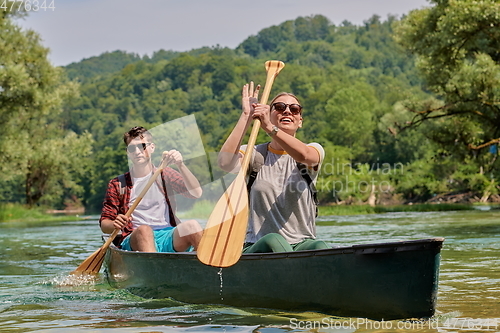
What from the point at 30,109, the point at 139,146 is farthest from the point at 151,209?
the point at 30,109

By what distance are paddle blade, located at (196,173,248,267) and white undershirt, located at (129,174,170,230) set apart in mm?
1274

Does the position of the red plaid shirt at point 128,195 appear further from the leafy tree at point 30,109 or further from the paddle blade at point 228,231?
the leafy tree at point 30,109

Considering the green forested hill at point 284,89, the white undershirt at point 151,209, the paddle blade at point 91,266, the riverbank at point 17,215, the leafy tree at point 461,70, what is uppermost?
the green forested hill at point 284,89

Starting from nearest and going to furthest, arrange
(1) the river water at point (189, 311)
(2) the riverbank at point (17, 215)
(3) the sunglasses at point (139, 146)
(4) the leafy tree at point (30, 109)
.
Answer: (1) the river water at point (189, 311)
(3) the sunglasses at point (139, 146)
(4) the leafy tree at point (30, 109)
(2) the riverbank at point (17, 215)

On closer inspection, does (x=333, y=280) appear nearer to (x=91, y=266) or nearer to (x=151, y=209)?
(x=151, y=209)

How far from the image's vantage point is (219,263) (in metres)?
4.28

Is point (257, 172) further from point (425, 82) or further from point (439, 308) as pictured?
point (425, 82)

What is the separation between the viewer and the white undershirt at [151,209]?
576 centimetres

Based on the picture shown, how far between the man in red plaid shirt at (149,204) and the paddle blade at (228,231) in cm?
67

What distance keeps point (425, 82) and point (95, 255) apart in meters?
15.5

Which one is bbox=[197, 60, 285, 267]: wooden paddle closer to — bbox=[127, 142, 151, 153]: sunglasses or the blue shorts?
the blue shorts

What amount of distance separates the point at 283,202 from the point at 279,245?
0.93ft

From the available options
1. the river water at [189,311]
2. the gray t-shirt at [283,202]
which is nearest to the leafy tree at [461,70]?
the river water at [189,311]

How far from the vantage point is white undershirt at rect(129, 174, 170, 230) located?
5.76m
